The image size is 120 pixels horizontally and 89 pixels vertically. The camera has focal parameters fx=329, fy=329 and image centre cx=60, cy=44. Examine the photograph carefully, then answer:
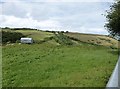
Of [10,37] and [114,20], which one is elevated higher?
[114,20]

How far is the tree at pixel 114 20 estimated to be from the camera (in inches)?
1526

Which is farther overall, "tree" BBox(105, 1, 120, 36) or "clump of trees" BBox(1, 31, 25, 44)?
"clump of trees" BBox(1, 31, 25, 44)

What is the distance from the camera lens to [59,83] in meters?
16.8

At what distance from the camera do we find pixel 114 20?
128 feet

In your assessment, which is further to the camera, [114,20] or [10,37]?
[10,37]

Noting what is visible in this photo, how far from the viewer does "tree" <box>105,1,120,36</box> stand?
1526 inches

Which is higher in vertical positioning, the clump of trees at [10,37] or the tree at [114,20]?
the tree at [114,20]

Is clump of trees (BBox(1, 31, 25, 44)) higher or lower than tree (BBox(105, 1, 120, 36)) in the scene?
lower

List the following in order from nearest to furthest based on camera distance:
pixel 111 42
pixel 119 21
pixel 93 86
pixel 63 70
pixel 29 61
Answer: pixel 93 86, pixel 63 70, pixel 29 61, pixel 119 21, pixel 111 42

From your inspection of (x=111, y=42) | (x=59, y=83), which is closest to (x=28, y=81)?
(x=59, y=83)

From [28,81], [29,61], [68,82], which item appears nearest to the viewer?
[68,82]

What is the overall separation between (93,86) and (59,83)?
2007 mm

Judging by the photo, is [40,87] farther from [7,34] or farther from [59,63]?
[7,34]

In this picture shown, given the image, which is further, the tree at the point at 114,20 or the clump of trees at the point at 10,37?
the clump of trees at the point at 10,37
